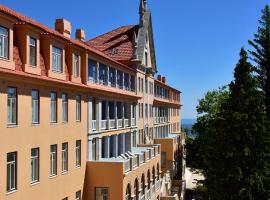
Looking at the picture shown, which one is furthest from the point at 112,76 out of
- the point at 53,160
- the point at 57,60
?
the point at 53,160

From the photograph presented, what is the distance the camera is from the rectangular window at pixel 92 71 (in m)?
29.8

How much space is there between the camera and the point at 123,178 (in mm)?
28297

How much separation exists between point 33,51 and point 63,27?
29.9 ft

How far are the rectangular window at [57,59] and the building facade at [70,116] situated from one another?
5 centimetres

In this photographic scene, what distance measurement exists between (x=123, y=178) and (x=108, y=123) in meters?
5.99

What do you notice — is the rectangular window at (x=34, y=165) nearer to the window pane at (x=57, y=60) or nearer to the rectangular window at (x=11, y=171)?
the rectangular window at (x=11, y=171)

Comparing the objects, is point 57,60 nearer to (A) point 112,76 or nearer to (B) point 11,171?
(B) point 11,171

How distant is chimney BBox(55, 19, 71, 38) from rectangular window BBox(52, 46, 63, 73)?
5.84 meters

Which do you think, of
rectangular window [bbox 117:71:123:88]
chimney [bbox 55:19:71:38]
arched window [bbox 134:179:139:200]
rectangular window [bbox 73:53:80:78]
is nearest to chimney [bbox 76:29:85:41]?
rectangular window [bbox 117:71:123:88]

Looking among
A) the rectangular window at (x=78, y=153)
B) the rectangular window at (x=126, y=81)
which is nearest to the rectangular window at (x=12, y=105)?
the rectangular window at (x=78, y=153)

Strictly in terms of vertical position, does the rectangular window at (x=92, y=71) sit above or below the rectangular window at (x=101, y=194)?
above

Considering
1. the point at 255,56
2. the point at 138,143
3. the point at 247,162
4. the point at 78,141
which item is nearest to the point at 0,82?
the point at 78,141

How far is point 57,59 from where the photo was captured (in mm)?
24031

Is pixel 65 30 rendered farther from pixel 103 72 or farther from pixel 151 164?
pixel 151 164
